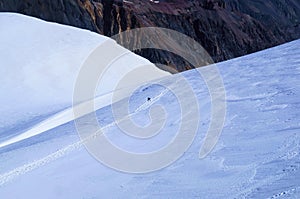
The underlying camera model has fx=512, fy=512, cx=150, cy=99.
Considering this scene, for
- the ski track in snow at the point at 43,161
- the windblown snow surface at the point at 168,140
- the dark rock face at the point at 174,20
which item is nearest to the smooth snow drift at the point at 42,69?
the windblown snow surface at the point at 168,140

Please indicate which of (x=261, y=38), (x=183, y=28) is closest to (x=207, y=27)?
(x=183, y=28)

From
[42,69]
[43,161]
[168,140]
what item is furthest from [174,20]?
[168,140]

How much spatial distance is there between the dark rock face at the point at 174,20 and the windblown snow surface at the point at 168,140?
26.2 meters

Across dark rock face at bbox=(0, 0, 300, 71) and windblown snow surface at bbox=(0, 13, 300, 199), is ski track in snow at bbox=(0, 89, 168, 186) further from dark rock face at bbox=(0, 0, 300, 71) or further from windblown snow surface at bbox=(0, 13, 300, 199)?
dark rock face at bbox=(0, 0, 300, 71)

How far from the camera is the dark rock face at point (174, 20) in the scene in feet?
118

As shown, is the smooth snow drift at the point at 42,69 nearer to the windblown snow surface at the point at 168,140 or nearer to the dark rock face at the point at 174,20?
the windblown snow surface at the point at 168,140

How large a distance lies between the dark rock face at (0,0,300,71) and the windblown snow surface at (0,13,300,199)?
26219 mm

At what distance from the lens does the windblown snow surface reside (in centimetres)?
344

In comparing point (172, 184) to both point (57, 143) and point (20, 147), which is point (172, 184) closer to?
point (57, 143)

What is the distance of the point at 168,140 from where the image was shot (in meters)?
4.89

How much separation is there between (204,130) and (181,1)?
210 ft

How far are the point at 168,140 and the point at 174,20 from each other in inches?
2235

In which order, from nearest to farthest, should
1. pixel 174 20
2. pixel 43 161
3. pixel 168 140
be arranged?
1. pixel 168 140
2. pixel 43 161
3. pixel 174 20

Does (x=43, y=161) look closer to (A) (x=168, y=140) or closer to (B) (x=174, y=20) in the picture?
(A) (x=168, y=140)
